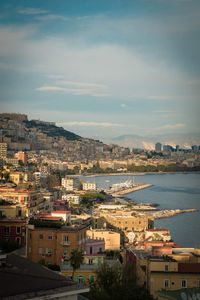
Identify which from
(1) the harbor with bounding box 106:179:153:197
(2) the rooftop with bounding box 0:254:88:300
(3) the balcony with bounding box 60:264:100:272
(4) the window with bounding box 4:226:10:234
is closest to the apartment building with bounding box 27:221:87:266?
(4) the window with bounding box 4:226:10:234

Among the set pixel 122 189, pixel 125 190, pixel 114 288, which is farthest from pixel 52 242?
pixel 122 189

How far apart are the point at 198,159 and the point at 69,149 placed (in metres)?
9.06

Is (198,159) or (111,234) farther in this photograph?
(198,159)

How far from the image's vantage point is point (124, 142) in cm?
6656

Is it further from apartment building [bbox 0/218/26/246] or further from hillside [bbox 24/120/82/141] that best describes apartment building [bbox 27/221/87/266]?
hillside [bbox 24/120/82/141]

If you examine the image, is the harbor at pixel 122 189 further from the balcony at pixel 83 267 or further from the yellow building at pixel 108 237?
the balcony at pixel 83 267

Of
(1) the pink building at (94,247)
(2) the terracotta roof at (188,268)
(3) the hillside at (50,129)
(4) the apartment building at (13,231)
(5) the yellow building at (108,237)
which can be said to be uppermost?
(3) the hillside at (50,129)

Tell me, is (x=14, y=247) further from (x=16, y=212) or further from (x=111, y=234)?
(x=111, y=234)

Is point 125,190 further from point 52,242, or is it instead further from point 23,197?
point 52,242

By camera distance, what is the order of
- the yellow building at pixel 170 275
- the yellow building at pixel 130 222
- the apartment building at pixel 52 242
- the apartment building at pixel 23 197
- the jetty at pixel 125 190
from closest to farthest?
the yellow building at pixel 170 275, the apartment building at pixel 52 242, the apartment building at pixel 23 197, the yellow building at pixel 130 222, the jetty at pixel 125 190

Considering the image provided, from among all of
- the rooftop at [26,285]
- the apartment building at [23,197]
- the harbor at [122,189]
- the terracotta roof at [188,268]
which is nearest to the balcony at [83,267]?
the terracotta roof at [188,268]

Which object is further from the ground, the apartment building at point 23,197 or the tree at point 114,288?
the apartment building at point 23,197

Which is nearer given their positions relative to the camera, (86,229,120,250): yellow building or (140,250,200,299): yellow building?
(140,250,200,299): yellow building

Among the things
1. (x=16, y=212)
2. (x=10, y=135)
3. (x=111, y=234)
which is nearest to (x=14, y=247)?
(x=16, y=212)
